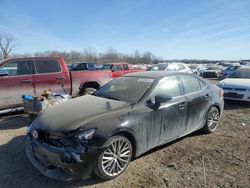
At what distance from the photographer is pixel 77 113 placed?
375 cm

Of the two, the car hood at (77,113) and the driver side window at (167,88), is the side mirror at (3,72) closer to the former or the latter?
the car hood at (77,113)

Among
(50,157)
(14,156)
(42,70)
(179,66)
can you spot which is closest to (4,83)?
(42,70)

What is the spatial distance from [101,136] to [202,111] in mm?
2755

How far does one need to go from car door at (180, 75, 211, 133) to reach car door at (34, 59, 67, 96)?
13.4ft

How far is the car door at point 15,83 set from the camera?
650cm

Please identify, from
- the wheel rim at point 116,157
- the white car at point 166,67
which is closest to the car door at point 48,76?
the wheel rim at point 116,157

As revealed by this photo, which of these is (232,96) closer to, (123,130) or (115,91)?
(115,91)

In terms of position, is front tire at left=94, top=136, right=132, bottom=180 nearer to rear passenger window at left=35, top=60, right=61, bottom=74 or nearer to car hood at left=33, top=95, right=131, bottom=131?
car hood at left=33, top=95, right=131, bottom=131

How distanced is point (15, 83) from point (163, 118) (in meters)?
4.60

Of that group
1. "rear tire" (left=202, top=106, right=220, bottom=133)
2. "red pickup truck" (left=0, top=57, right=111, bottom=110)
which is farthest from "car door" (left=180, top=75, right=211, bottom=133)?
"red pickup truck" (left=0, top=57, right=111, bottom=110)

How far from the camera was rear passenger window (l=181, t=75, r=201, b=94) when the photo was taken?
492 cm

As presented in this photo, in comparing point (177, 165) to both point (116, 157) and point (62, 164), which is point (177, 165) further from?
point (62, 164)

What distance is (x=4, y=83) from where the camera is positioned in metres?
6.46

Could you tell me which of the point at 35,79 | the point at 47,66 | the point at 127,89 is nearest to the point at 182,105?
the point at 127,89
